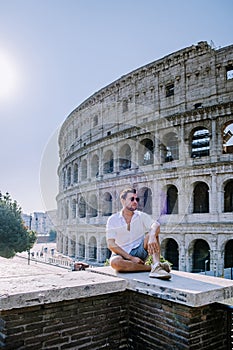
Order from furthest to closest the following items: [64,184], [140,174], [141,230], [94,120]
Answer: [64,184], [94,120], [140,174], [141,230]

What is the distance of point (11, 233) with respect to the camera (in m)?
30.4

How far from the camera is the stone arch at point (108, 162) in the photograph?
28359 millimetres

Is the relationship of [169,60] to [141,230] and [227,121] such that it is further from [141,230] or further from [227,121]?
[141,230]

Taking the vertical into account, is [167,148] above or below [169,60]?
below

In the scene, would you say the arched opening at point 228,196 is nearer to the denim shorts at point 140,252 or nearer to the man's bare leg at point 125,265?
the denim shorts at point 140,252

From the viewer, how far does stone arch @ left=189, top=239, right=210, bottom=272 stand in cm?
2156

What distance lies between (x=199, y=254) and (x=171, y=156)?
724cm

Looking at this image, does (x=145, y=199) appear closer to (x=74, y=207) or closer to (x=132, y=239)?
(x=74, y=207)

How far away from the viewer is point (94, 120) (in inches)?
1229

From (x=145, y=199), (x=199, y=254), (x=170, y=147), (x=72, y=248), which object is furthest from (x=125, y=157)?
(x=72, y=248)

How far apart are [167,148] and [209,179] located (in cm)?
446

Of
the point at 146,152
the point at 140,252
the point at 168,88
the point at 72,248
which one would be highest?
the point at 168,88

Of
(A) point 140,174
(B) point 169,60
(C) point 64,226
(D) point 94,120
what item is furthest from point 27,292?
(C) point 64,226

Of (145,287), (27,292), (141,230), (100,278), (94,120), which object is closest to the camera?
(27,292)
